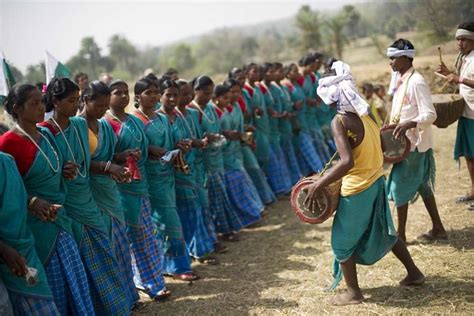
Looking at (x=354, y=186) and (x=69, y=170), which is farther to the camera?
(x=354, y=186)

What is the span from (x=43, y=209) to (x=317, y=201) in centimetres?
207

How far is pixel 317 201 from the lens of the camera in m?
3.80

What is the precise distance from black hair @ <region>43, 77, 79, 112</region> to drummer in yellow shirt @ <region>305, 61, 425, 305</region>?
6.52 feet

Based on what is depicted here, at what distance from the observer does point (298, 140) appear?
27.8 feet

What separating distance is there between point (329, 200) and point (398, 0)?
129 feet

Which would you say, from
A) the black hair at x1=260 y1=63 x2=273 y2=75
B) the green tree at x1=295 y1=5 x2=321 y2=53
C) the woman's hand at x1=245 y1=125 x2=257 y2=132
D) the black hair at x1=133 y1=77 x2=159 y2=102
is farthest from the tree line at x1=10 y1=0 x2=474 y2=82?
the black hair at x1=260 y1=63 x2=273 y2=75

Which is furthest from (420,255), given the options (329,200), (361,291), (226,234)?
(226,234)

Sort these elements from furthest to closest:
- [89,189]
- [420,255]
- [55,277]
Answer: [420,255] → [89,189] → [55,277]

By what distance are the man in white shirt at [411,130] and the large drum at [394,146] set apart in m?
0.10

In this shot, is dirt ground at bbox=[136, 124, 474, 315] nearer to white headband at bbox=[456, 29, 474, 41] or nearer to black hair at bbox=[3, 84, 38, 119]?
white headband at bbox=[456, 29, 474, 41]

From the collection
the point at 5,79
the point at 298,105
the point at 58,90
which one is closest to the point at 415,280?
the point at 58,90

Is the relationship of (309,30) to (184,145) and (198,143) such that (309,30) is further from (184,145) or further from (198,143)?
(184,145)

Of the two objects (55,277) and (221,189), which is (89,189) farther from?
(221,189)

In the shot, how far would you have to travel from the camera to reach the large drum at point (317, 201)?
12.5 feet
